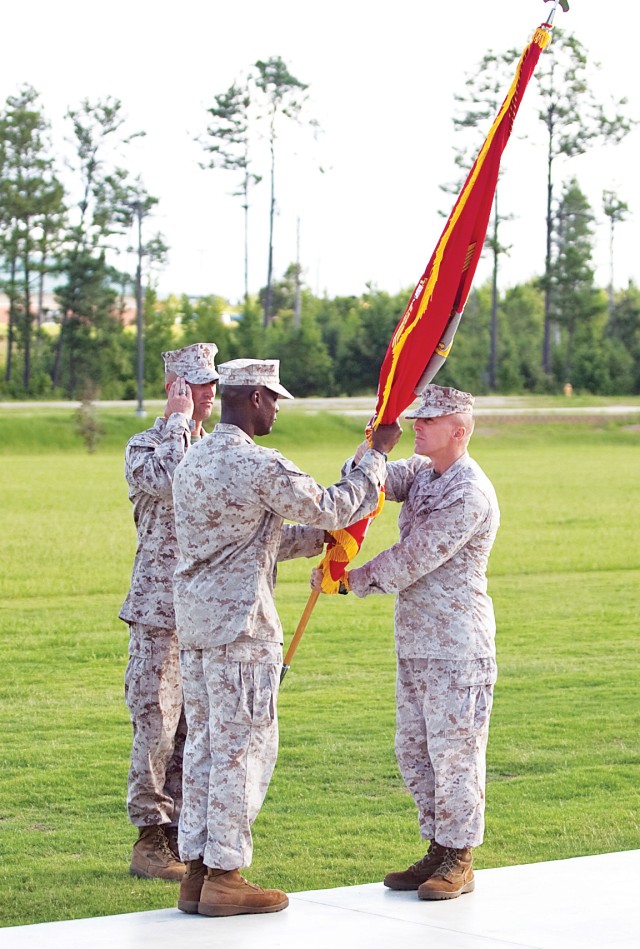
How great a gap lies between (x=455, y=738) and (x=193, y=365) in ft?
6.60

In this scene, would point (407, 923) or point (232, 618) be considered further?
point (232, 618)

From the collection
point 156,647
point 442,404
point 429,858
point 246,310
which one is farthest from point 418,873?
point 246,310

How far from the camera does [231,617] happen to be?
5664 mm

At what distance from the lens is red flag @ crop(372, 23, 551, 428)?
21.4 ft

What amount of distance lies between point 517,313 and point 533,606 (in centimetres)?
7617

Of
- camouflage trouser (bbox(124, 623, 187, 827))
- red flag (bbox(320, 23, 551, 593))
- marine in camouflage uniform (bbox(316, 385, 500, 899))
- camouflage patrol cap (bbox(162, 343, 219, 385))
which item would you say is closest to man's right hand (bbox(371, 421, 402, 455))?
marine in camouflage uniform (bbox(316, 385, 500, 899))

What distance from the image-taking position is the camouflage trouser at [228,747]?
18.5ft

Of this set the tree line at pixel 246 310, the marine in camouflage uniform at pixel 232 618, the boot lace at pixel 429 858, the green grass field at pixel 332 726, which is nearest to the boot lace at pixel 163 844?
the green grass field at pixel 332 726

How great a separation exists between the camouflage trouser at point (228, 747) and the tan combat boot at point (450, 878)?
2.40 feet

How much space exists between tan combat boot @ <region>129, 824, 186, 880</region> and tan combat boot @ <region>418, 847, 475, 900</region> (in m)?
1.21

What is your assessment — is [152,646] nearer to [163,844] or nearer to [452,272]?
[163,844]

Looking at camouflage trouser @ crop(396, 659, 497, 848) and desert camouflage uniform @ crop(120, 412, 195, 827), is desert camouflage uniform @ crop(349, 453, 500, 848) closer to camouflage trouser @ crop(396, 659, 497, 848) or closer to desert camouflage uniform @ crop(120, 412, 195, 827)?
camouflage trouser @ crop(396, 659, 497, 848)

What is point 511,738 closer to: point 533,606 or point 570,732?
point 570,732

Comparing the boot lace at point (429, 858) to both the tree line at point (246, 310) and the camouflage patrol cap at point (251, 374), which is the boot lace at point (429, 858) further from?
the tree line at point (246, 310)
